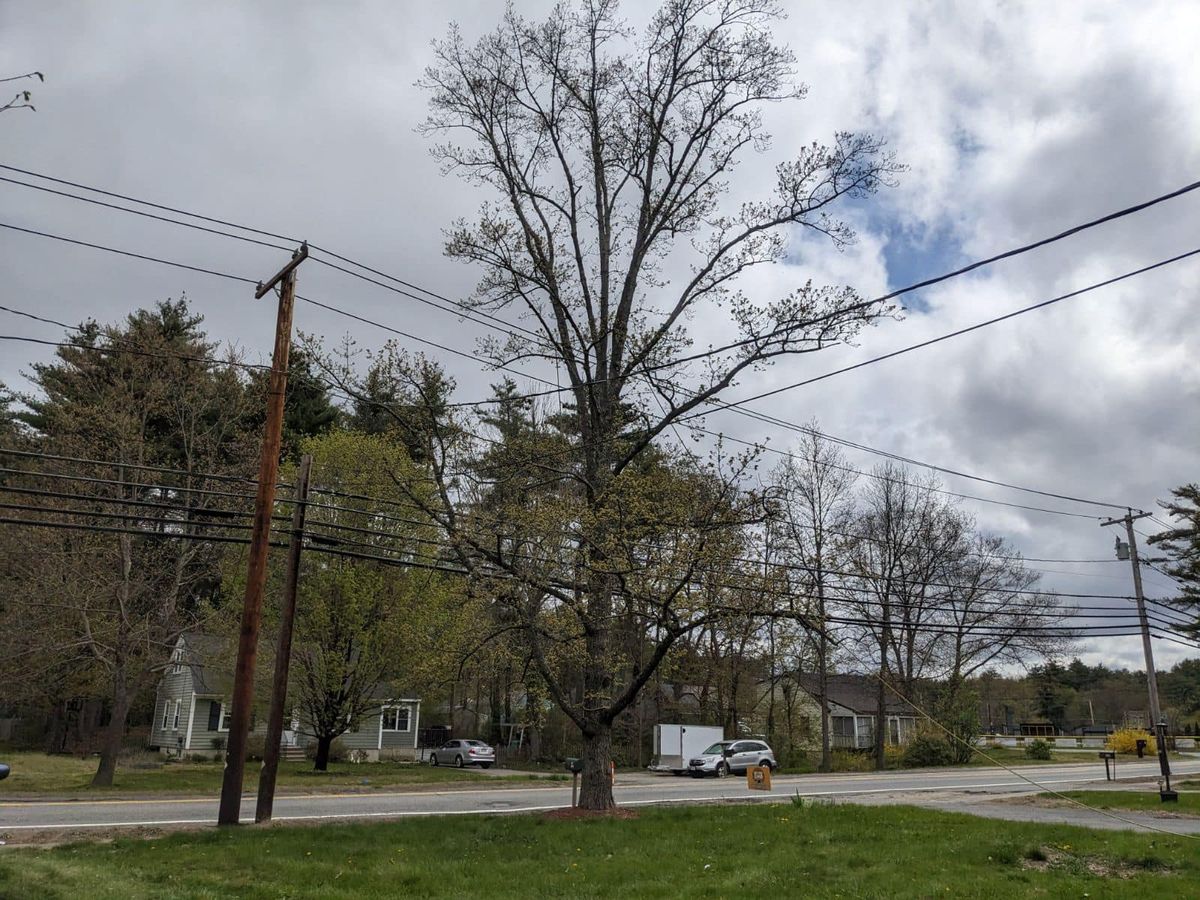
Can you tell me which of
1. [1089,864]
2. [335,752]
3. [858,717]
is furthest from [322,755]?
[858,717]

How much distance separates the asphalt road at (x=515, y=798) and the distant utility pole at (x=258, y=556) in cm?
203

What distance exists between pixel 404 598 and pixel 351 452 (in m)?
5.07

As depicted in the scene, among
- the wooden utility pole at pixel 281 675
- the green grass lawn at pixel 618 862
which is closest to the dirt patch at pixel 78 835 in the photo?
the green grass lawn at pixel 618 862

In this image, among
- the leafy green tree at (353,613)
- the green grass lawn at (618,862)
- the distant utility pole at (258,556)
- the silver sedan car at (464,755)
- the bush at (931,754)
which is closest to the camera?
the green grass lawn at (618,862)

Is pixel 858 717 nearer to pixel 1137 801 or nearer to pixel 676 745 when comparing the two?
pixel 676 745

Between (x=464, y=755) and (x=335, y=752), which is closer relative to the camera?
(x=335, y=752)

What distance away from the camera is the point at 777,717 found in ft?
164

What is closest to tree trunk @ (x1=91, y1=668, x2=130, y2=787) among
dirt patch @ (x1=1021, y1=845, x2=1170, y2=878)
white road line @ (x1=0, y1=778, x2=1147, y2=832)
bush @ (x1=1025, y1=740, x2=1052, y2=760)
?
white road line @ (x1=0, y1=778, x2=1147, y2=832)

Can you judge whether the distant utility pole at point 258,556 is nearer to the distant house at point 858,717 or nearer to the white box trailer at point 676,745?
the white box trailer at point 676,745

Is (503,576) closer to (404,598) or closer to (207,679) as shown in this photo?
(404,598)

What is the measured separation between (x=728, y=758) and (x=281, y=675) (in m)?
22.6

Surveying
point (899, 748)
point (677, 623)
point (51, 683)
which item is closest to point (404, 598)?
point (51, 683)

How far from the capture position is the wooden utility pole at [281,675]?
14562 millimetres

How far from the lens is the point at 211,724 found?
125ft
